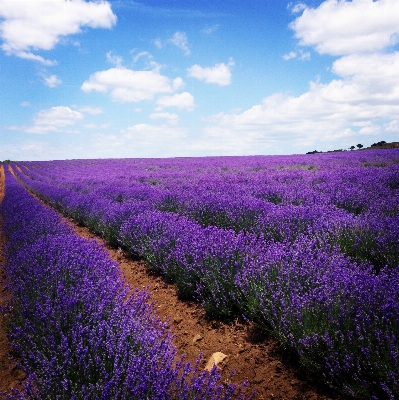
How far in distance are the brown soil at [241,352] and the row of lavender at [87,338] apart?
194 mm

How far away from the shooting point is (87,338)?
6.57ft

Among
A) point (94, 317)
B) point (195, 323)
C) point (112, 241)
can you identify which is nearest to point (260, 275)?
point (195, 323)

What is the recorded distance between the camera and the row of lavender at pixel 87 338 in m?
1.58

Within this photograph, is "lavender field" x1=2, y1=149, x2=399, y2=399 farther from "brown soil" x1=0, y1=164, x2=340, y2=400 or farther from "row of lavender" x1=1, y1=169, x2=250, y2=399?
"brown soil" x1=0, y1=164, x2=340, y2=400

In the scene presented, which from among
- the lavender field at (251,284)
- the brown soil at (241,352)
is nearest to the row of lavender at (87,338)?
the lavender field at (251,284)

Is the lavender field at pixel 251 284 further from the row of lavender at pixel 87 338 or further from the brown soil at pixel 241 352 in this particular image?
the brown soil at pixel 241 352

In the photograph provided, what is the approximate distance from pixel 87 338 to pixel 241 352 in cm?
117

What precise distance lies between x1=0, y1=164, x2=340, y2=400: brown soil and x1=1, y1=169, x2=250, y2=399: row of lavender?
0.64 ft

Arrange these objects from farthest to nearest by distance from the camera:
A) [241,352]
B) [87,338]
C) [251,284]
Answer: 1. [251,284]
2. [241,352]
3. [87,338]

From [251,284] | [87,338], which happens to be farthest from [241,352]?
[87,338]

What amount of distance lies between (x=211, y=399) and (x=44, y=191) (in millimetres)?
11007

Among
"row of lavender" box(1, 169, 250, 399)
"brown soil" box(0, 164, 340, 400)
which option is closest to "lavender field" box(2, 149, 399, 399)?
"row of lavender" box(1, 169, 250, 399)

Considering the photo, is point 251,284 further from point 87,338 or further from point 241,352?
point 87,338

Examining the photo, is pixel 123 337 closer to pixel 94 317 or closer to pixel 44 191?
pixel 94 317
